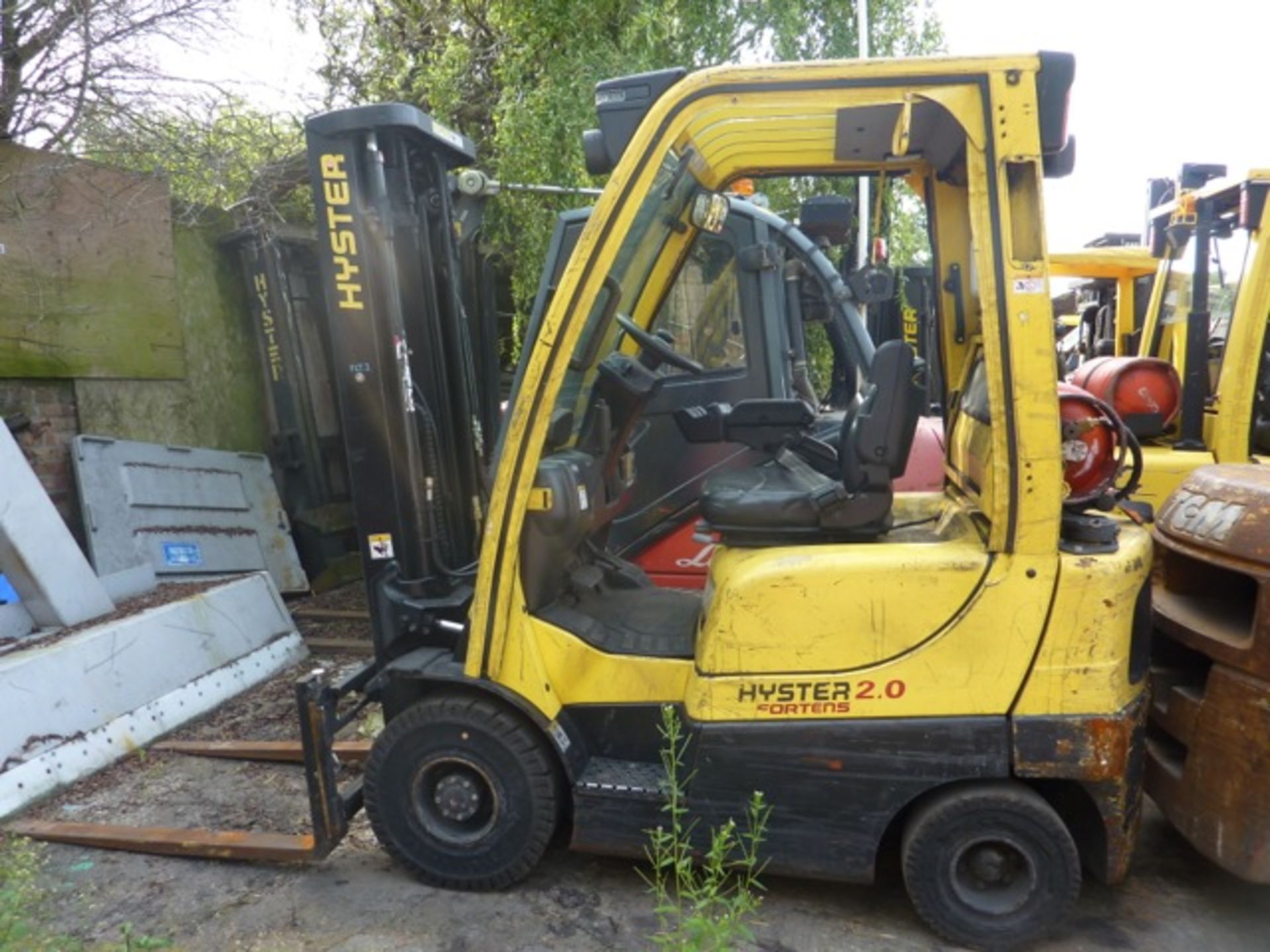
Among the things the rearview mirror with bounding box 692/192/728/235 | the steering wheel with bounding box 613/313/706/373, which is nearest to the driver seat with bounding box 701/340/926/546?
the steering wheel with bounding box 613/313/706/373

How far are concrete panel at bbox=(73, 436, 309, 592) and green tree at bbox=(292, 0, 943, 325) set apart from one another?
3.22 meters

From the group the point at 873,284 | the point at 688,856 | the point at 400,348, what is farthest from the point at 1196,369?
the point at 400,348

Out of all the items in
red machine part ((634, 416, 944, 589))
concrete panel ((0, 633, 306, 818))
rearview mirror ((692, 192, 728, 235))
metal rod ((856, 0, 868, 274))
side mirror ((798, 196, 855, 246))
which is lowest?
concrete panel ((0, 633, 306, 818))

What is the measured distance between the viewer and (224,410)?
6.98m

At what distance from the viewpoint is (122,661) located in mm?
4250

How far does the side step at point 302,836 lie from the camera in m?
3.02

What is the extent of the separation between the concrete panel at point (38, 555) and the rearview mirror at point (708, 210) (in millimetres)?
3511

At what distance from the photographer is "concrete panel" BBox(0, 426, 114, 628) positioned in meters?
4.33

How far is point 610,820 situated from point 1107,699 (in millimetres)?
1487

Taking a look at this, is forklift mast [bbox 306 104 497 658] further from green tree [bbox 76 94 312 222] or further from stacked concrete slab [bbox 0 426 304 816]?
green tree [bbox 76 94 312 222]

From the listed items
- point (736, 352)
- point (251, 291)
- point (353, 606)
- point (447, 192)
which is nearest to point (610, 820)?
point (447, 192)

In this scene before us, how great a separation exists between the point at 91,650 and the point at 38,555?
2.14ft

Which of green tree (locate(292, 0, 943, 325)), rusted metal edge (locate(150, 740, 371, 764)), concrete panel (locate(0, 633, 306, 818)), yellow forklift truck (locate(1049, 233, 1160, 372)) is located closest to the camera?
concrete panel (locate(0, 633, 306, 818))

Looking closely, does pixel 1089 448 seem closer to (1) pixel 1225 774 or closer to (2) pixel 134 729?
(1) pixel 1225 774
